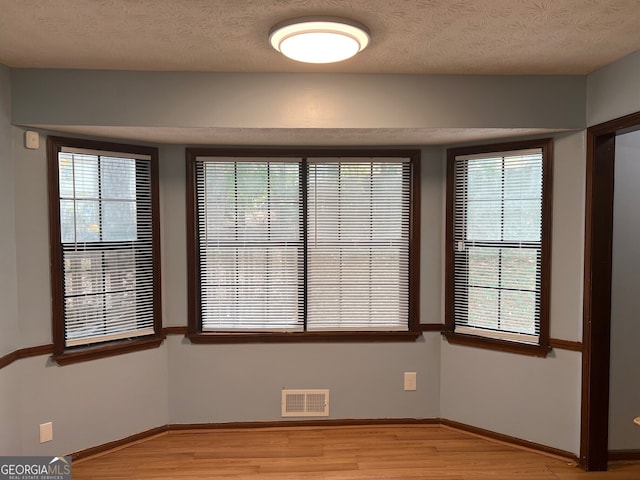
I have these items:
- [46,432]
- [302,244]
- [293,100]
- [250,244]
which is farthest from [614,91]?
[46,432]

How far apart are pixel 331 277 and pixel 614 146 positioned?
2.03m

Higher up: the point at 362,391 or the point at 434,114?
the point at 434,114

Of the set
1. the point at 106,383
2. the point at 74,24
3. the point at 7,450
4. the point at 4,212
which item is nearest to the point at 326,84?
the point at 74,24

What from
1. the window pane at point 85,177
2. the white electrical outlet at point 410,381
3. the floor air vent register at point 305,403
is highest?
the window pane at point 85,177

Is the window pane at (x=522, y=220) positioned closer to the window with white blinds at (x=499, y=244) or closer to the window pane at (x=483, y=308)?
the window with white blinds at (x=499, y=244)

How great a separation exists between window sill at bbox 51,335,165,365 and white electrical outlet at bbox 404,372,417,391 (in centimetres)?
185

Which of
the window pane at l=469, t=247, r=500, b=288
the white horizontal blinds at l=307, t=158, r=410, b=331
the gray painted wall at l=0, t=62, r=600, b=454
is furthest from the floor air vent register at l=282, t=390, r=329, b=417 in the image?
the window pane at l=469, t=247, r=500, b=288

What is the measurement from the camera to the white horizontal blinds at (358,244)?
3189 millimetres

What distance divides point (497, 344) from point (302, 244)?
156 cm

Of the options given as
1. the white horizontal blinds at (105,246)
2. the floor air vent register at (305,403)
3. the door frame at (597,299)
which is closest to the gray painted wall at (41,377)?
the white horizontal blinds at (105,246)

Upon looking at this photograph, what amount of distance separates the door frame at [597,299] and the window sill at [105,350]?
9.50 ft

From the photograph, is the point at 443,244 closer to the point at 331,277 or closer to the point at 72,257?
the point at 331,277

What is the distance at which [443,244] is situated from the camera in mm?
3230

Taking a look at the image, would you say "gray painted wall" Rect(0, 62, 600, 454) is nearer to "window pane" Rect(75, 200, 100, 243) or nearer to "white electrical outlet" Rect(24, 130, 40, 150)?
"white electrical outlet" Rect(24, 130, 40, 150)
